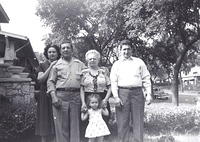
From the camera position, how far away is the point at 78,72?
4809 millimetres

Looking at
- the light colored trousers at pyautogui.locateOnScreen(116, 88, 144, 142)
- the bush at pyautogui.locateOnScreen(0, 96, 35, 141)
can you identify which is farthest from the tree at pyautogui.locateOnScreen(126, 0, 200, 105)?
the light colored trousers at pyautogui.locateOnScreen(116, 88, 144, 142)

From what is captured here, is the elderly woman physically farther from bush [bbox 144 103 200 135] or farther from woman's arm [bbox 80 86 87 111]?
bush [bbox 144 103 200 135]

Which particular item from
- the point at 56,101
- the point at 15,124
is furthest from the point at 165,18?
the point at 56,101

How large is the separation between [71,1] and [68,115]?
21895 millimetres

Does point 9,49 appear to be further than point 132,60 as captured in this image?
Yes

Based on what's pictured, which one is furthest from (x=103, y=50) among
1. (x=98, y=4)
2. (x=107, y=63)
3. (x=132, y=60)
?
(x=132, y=60)

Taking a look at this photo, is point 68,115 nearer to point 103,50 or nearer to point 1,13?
point 1,13

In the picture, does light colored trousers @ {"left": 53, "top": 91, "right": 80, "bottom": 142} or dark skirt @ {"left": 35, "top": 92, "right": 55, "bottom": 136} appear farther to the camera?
dark skirt @ {"left": 35, "top": 92, "right": 55, "bottom": 136}

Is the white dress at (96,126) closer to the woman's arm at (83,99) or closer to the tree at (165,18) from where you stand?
the woman's arm at (83,99)

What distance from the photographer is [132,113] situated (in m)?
5.16

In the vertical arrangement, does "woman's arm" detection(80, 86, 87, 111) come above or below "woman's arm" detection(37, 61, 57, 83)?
below

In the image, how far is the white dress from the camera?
488cm

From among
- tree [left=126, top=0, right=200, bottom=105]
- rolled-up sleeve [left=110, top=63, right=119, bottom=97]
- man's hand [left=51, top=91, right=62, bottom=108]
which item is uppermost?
tree [left=126, top=0, right=200, bottom=105]

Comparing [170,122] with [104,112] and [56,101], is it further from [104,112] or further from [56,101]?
[56,101]
